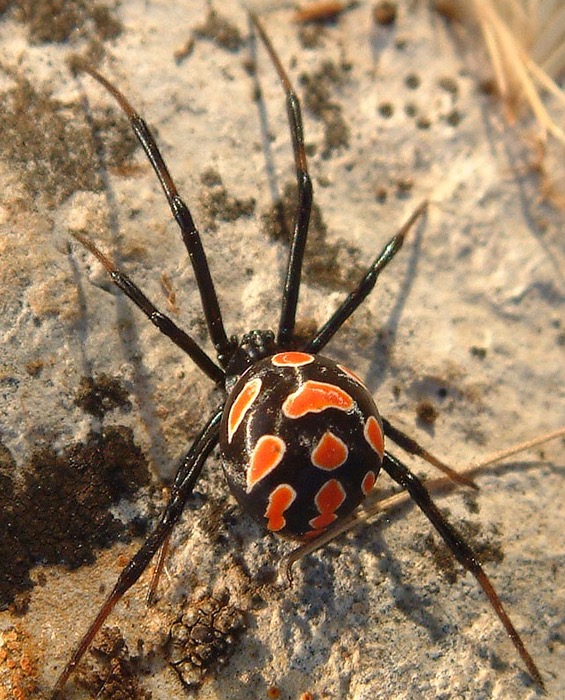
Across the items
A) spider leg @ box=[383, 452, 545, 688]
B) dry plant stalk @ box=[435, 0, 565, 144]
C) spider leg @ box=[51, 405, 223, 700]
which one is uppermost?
→ dry plant stalk @ box=[435, 0, 565, 144]

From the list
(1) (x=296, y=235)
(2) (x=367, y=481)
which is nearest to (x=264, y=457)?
(2) (x=367, y=481)

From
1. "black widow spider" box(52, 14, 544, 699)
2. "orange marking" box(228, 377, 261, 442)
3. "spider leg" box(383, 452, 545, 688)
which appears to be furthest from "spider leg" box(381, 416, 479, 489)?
"orange marking" box(228, 377, 261, 442)

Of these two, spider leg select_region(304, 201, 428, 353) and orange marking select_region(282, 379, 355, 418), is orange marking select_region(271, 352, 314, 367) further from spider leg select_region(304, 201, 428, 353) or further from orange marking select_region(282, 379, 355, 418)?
spider leg select_region(304, 201, 428, 353)

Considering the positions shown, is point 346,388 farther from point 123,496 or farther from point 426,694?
point 426,694

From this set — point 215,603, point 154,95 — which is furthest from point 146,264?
point 215,603

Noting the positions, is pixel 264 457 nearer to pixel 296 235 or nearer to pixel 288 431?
pixel 288 431

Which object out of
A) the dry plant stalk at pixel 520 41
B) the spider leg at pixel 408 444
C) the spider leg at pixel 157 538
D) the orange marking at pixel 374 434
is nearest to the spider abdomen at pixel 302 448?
the orange marking at pixel 374 434
